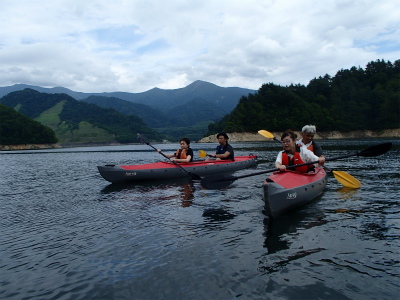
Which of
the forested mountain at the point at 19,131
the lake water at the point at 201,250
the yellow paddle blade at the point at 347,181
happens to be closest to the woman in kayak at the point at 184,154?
the lake water at the point at 201,250

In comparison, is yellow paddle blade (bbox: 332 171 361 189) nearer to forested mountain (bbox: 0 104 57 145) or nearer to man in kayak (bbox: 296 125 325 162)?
man in kayak (bbox: 296 125 325 162)

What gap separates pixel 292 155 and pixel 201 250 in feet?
17.1

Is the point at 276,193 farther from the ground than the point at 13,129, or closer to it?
closer to it

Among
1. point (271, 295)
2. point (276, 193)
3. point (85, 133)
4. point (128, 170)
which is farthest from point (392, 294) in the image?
point (85, 133)

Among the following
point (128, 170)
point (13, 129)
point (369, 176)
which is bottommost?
point (369, 176)

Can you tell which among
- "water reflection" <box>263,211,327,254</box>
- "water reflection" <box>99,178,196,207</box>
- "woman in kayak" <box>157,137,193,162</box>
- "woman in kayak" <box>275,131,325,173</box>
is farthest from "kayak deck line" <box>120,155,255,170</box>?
"water reflection" <box>263,211,327,254</box>

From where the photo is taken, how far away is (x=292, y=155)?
987cm

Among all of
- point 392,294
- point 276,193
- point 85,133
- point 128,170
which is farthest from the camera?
point 85,133

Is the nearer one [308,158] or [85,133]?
[308,158]

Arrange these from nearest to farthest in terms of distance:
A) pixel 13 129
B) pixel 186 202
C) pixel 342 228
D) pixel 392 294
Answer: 1. pixel 392 294
2. pixel 342 228
3. pixel 186 202
4. pixel 13 129

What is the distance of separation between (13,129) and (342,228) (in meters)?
144

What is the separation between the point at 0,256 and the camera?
245 inches

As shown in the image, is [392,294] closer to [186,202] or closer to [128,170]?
[186,202]

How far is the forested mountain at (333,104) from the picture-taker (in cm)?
12100
